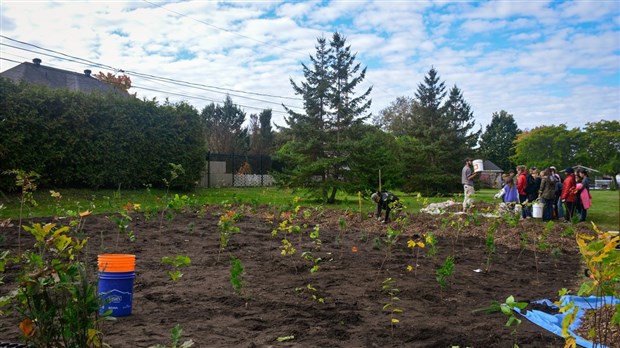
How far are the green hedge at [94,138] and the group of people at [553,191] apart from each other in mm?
10944

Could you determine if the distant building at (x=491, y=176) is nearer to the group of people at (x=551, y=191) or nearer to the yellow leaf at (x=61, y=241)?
the group of people at (x=551, y=191)

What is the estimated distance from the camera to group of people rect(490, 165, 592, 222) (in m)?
12.3

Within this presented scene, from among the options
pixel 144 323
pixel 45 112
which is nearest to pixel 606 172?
pixel 45 112

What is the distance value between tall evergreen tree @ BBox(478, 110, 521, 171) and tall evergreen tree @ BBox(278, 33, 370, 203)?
48157mm

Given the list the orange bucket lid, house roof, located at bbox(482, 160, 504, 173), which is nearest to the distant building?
house roof, located at bbox(482, 160, 504, 173)

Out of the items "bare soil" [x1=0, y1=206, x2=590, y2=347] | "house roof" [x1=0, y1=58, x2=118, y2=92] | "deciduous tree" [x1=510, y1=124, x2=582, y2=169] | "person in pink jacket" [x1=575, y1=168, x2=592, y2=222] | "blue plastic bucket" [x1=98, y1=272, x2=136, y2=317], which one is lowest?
"bare soil" [x1=0, y1=206, x2=590, y2=347]

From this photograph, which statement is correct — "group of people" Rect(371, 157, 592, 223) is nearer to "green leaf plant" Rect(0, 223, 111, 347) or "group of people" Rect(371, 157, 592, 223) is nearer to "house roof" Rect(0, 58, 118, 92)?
"green leaf plant" Rect(0, 223, 111, 347)

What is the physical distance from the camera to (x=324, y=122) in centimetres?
1731

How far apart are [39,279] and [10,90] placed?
13.3 metres

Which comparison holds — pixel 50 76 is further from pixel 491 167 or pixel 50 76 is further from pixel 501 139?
pixel 501 139

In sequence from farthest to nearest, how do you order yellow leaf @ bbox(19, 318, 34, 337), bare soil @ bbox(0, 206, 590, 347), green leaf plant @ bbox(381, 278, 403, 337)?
green leaf plant @ bbox(381, 278, 403, 337) → bare soil @ bbox(0, 206, 590, 347) → yellow leaf @ bbox(19, 318, 34, 337)

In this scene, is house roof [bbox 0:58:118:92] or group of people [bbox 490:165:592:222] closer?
group of people [bbox 490:165:592:222]

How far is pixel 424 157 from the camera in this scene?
27.1m

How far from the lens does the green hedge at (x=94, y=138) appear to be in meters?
13.5
